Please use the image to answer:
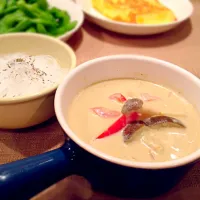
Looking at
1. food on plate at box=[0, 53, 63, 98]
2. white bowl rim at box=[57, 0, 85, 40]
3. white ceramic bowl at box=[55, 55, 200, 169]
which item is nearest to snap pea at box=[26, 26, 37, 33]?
white bowl rim at box=[57, 0, 85, 40]

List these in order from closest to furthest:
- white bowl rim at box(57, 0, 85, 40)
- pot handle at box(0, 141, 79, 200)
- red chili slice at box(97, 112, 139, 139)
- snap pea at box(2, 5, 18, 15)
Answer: pot handle at box(0, 141, 79, 200)
red chili slice at box(97, 112, 139, 139)
white bowl rim at box(57, 0, 85, 40)
snap pea at box(2, 5, 18, 15)

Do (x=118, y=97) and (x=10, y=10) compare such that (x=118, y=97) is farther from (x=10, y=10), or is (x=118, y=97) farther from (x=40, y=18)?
(x=10, y=10)

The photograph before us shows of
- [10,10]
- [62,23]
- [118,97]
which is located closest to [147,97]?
[118,97]

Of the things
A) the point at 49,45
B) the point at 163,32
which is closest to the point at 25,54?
the point at 49,45

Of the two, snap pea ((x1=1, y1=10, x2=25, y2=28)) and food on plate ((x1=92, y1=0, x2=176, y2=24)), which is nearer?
snap pea ((x1=1, y1=10, x2=25, y2=28))

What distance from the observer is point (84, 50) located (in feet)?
4.01

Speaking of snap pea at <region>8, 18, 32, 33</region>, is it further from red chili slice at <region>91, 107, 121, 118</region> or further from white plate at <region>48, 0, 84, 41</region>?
red chili slice at <region>91, 107, 121, 118</region>

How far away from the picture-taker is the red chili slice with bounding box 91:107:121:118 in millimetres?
709

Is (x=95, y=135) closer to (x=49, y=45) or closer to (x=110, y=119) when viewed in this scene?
(x=110, y=119)

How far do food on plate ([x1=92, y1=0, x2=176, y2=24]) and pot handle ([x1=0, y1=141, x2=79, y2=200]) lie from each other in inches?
33.1

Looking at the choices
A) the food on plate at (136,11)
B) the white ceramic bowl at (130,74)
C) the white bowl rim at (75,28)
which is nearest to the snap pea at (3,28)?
the white bowl rim at (75,28)

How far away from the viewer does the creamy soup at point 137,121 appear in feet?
2.09

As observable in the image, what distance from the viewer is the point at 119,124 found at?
67cm

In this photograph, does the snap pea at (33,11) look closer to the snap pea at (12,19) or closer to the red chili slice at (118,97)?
the snap pea at (12,19)
